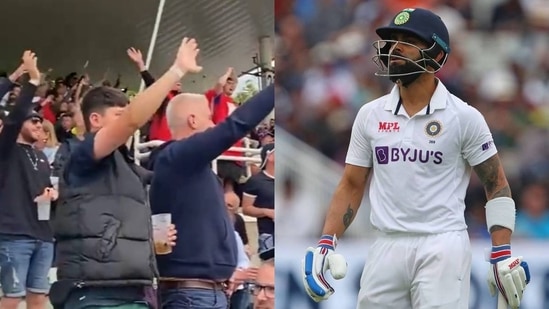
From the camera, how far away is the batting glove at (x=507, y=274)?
3.50 m

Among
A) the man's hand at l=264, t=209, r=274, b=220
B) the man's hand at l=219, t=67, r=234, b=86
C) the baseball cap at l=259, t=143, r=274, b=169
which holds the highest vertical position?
the man's hand at l=219, t=67, r=234, b=86

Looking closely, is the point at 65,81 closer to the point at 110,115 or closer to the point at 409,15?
the point at 110,115

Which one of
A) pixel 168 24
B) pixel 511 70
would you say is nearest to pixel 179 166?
pixel 168 24

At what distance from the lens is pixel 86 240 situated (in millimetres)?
5078

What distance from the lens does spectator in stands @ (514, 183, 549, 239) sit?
200 inches

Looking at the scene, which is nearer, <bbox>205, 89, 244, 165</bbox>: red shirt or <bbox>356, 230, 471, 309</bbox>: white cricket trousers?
<bbox>356, 230, 471, 309</bbox>: white cricket trousers

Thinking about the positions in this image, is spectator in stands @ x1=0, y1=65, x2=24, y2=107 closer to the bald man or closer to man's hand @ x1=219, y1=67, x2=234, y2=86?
the bald man

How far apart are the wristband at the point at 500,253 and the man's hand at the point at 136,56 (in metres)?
2.42

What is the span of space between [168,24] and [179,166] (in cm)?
80

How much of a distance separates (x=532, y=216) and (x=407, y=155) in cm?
174

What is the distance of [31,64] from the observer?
522 cm

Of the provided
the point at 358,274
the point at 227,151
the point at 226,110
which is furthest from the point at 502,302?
the point at 226,110

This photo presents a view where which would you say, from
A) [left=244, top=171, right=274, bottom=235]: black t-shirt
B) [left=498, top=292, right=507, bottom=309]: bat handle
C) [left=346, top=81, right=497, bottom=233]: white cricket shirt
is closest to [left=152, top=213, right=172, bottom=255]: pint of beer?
[left=244, top=171, right=274, bottom=235]: black t-shirt

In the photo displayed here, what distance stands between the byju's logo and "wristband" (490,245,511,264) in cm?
A: 40
